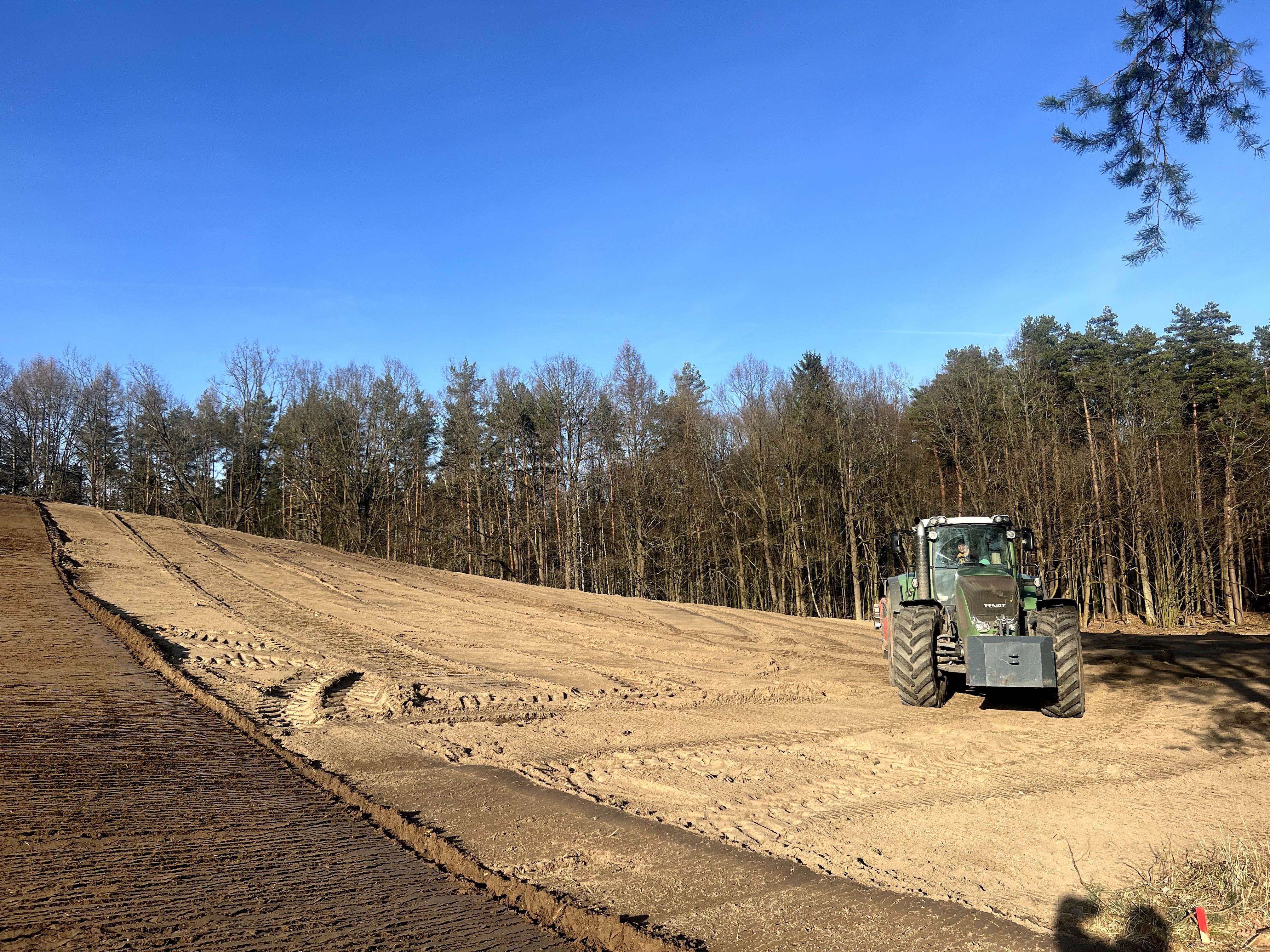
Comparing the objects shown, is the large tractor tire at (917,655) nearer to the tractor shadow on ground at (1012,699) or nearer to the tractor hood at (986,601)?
the tractor hood at (986,601)

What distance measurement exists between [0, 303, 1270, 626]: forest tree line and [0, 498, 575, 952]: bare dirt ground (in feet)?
100

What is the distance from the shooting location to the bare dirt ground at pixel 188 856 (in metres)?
3.68

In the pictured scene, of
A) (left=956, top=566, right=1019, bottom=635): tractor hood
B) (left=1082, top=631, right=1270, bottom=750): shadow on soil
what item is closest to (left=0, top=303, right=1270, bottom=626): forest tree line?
(left=1082, top=631, right=1270, bottom=750): shadow on soil

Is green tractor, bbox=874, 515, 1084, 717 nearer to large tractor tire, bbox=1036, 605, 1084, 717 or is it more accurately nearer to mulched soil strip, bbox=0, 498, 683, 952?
large tractor tire, bbox=1036, 605, 1084, 717

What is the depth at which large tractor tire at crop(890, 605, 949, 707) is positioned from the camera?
34.5 feet

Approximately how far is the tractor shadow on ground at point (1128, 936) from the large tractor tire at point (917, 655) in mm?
6230

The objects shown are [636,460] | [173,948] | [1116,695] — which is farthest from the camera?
[636,460]

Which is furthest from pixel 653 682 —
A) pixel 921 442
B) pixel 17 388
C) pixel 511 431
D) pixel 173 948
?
pixel 17 388

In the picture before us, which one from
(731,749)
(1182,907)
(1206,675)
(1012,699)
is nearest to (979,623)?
(1012,699)

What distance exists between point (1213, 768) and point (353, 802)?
8047mm

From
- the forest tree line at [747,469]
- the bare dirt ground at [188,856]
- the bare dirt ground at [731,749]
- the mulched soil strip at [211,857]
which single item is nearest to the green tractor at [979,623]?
the bare dirt ground at [731,749]

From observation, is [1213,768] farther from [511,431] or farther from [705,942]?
[511,431]

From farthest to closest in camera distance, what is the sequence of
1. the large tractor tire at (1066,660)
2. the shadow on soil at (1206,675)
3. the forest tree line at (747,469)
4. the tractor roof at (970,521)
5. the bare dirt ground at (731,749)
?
the forest tree line at (747,469) < the tractor roof at (970,521) < the large tractor tire at (1066,660) < the shadow on soil at (1206,675) < the bare dirt ground at (731,749)

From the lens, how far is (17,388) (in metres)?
47.7
